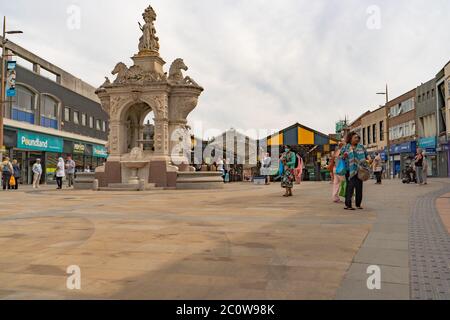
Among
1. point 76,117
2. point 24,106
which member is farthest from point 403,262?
point 76,117

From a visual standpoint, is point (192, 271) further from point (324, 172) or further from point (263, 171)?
point (324, 172)

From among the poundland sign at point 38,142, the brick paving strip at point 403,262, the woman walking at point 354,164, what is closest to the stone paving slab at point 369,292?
the brick paving strip at point 403,262

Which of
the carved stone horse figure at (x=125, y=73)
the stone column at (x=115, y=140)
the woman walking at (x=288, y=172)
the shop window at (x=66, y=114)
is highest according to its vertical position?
the shop window at (x=66, y=114)

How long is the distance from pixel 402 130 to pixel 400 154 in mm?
3152

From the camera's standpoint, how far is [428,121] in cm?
4388

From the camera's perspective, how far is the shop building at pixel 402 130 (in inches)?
1852

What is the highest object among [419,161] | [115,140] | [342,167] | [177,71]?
[177,71]

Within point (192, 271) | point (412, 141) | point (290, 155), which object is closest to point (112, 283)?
point (192, 271)

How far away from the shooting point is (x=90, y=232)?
19.5ft

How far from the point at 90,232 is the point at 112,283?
285 centimetres

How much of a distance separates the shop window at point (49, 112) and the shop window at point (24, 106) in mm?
1733

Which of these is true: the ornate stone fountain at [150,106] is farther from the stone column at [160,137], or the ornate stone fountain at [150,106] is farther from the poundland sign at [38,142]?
the poundland sign at [38,142]

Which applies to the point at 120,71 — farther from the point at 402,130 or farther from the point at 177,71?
the point at 402,130

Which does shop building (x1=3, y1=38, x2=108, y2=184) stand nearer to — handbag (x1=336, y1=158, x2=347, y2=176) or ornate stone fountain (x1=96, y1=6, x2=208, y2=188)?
ornate stone fountain (x1=96, y1=6, x2=208, y2=188)
